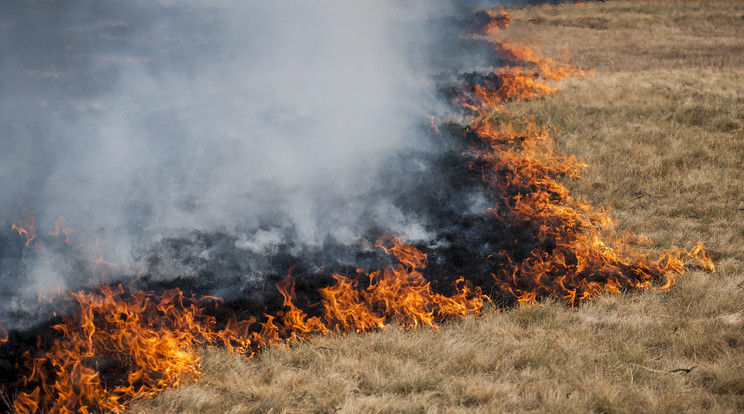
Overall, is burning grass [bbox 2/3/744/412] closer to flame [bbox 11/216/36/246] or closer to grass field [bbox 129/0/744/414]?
grass field [bbox 129/0/744/414]

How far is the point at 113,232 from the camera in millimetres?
5633

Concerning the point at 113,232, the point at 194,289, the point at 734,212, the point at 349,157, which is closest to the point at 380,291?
the point at 194,289

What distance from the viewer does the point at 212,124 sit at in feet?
30.2

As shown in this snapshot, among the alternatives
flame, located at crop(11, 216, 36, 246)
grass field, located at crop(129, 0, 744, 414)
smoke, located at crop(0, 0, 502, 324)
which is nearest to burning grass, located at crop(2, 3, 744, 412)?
grass field, located at crop(129, 0, 744, 414)

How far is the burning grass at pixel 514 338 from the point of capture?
3.50 metres

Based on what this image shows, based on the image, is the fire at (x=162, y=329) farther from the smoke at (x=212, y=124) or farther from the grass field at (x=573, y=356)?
the smoke at (x=212, y=124)

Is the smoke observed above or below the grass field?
above

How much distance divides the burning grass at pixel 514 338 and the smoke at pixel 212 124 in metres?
1.11

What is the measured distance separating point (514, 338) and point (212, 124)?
22.1ft

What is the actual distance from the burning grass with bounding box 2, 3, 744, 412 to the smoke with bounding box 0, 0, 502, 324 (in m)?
1.11

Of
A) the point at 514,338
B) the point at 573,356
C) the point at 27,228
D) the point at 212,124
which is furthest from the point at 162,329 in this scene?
the point at 212,124

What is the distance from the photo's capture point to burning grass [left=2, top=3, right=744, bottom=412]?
3500 mm

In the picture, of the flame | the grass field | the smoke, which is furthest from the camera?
the smoke

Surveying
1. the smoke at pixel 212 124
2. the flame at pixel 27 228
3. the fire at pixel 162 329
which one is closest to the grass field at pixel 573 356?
the fire at pixel 162 329
